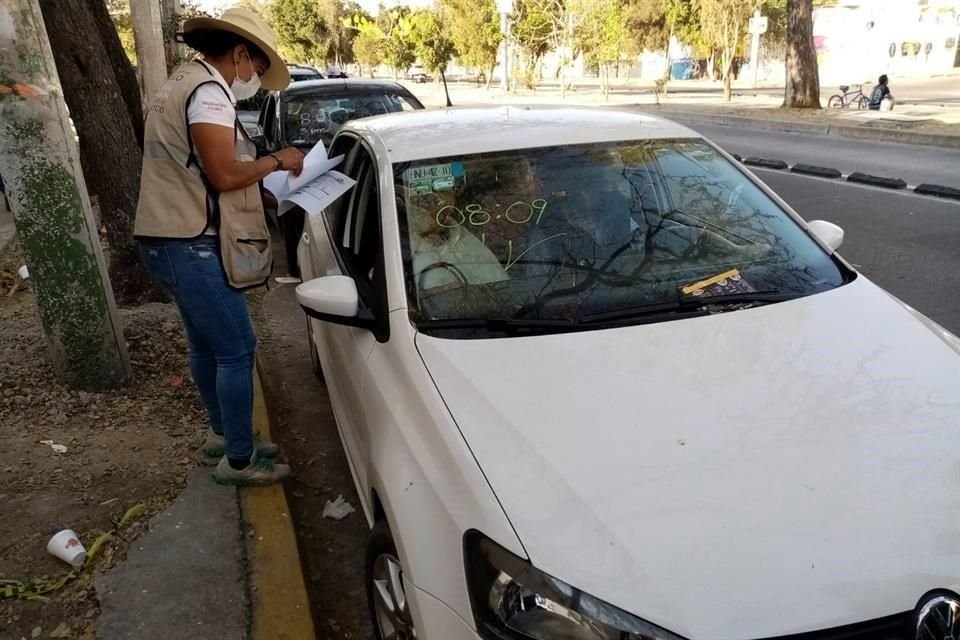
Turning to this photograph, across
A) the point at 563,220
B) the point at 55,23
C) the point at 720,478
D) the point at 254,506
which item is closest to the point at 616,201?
the point at 563,220

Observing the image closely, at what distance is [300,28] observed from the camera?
61.5 meters

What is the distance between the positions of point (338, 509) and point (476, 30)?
43.4m

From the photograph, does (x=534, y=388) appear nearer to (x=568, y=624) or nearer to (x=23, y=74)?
(x=568, y=624)

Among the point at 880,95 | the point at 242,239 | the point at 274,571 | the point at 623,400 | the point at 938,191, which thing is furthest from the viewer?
the point at 880,95

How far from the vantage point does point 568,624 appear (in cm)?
160

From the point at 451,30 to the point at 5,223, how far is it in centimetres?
3962

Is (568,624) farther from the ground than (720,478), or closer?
closer

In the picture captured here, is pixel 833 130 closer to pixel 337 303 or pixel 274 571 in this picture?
pixel 337 303

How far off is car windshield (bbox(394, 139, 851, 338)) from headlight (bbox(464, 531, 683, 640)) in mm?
890

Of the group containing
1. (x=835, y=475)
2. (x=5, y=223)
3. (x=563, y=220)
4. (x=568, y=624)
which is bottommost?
(x=5, y=223)

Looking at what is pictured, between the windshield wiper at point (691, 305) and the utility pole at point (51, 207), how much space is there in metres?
2.68

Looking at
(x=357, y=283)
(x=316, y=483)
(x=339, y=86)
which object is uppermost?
(x=339, y=86)

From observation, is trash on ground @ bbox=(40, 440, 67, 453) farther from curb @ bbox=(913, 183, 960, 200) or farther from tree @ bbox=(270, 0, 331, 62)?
tree @ bbox=(270, 0, 331, 62)

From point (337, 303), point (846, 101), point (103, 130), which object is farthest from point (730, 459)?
point (846, 101)
